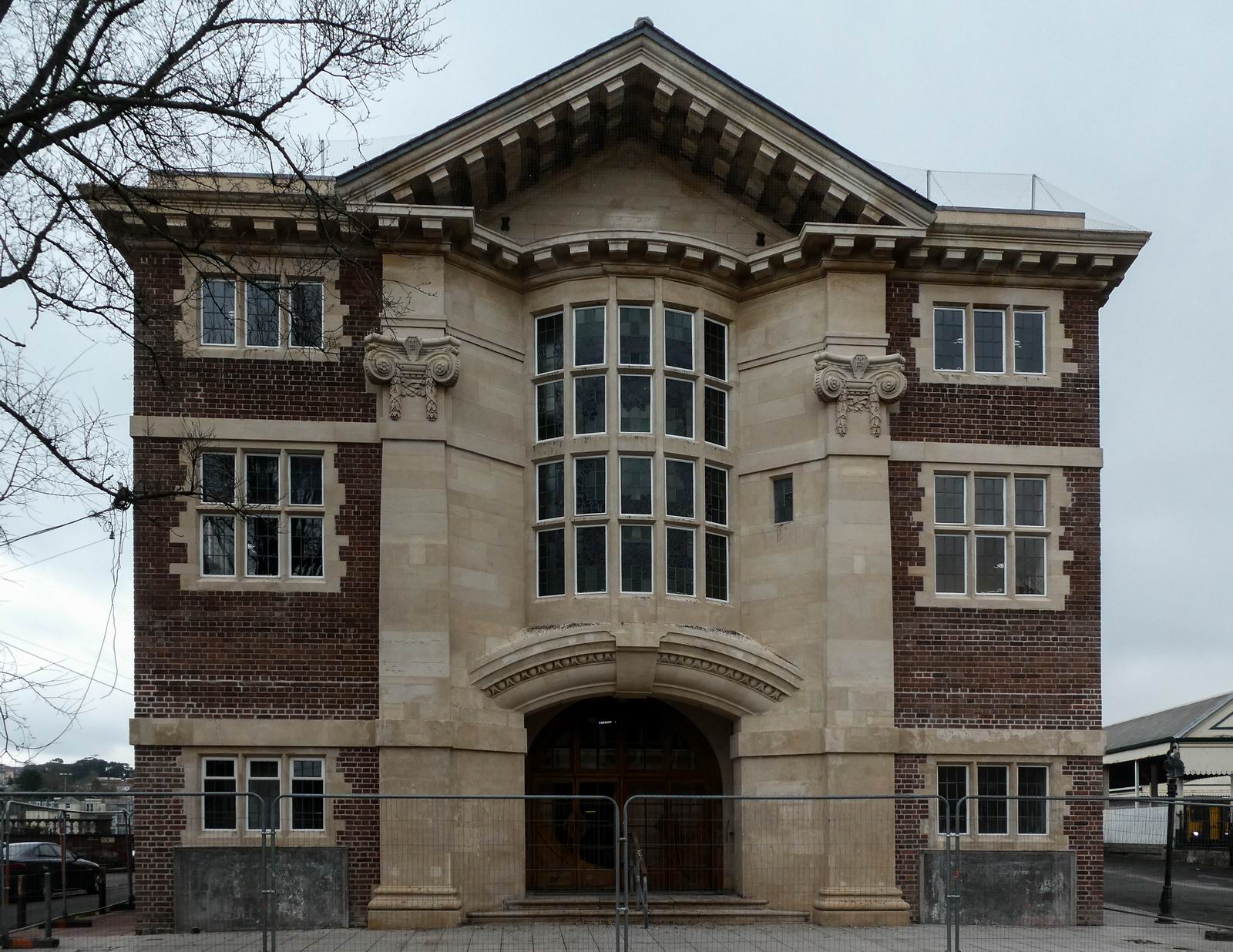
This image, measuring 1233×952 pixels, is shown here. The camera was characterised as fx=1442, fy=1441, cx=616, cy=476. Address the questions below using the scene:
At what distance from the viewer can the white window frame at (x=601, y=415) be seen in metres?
21.7

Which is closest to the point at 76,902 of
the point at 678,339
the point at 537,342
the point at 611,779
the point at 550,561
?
the point at 611,779

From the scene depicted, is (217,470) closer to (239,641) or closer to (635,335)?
(239,641)

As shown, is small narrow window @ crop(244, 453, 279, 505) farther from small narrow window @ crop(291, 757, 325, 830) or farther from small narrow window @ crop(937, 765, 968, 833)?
small narrow window @ crop(937, 765, 968, 833)

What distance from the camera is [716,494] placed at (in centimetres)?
2228

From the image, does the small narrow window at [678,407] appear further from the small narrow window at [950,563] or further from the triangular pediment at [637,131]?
the small narrow window at [950,563]

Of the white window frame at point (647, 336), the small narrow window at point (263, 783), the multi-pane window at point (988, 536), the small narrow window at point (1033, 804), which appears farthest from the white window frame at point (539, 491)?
the small narrow window at point (1033, 804)

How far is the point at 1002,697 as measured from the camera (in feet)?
70.9

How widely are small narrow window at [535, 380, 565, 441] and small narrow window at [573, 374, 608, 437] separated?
8.7 inches

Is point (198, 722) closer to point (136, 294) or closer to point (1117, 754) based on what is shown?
point (136, 294)

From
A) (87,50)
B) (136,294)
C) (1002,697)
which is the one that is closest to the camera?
(87,50)

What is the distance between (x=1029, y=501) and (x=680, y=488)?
17.9ft

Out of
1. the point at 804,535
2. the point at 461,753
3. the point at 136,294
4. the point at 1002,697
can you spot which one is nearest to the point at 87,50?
the point at 136,294

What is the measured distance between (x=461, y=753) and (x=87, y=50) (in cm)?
1109

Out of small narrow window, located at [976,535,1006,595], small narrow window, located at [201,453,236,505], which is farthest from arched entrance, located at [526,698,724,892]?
small narrow window, located at [201,453,236,505]
